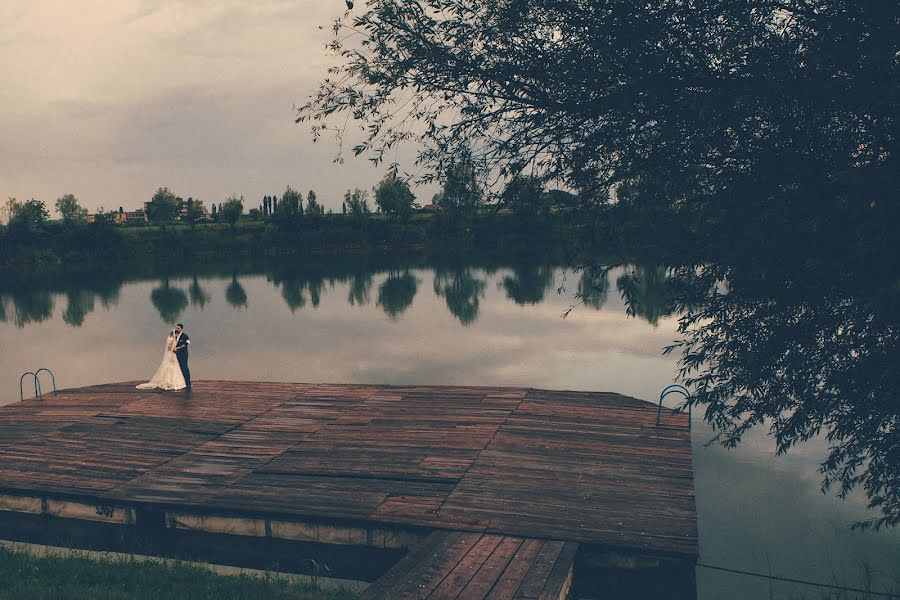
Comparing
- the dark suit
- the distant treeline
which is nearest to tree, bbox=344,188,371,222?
the distant treeline

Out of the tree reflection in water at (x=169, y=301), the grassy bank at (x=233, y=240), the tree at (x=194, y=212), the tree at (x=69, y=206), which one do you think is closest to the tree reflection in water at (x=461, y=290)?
the tree reflection in water at (x=169, y=301)

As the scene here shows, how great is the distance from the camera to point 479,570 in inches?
344

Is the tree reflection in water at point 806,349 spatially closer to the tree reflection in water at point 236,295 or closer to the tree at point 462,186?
the tree at point 462,186

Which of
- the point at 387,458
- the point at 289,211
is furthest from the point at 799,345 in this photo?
the point at 289,211

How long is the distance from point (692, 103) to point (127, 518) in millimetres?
11355

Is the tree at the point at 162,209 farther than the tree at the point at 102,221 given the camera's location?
Yes

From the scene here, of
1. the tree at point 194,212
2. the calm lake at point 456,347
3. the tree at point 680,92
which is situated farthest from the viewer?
the tree at point 194,212

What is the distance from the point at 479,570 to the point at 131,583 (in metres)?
5.15

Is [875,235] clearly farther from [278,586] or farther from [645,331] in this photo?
[645,331]

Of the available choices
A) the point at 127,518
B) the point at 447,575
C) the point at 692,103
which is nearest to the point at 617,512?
the point at 447,575

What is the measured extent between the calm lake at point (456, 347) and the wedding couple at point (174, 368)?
9765 millimetres

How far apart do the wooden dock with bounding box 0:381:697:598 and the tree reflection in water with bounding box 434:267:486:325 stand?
29.2 m

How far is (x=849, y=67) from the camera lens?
6.66m

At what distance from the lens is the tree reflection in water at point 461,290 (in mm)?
50088
